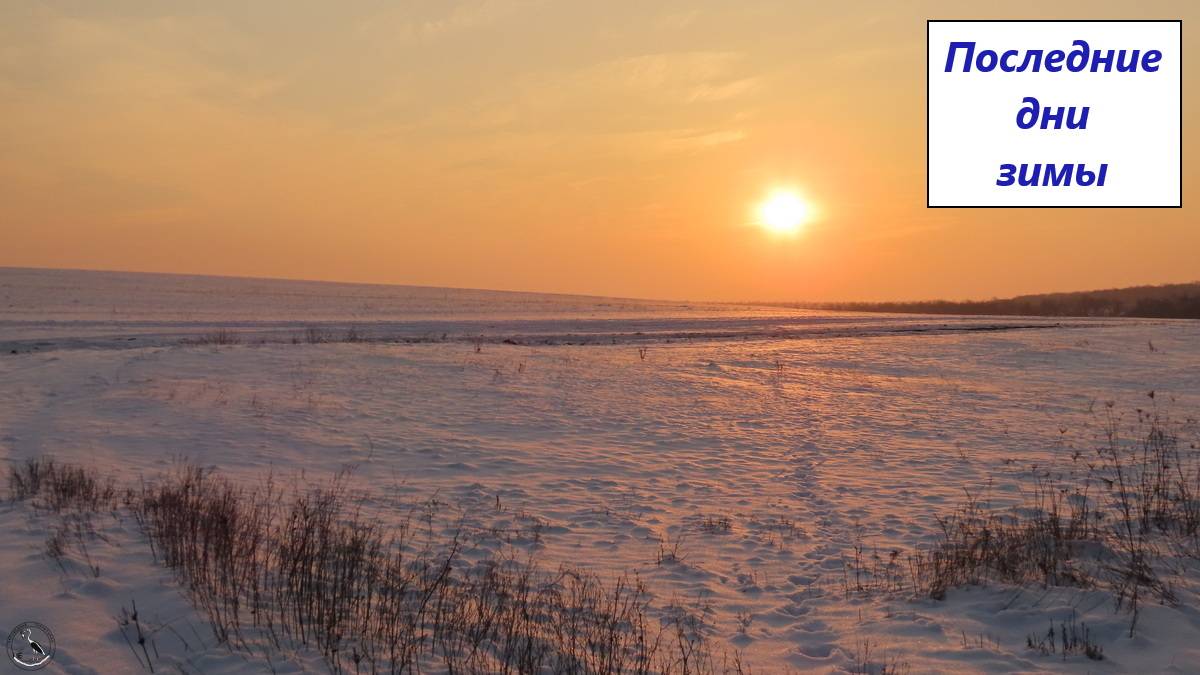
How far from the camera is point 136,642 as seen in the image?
16.5 ft

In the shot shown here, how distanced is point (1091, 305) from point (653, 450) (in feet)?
249

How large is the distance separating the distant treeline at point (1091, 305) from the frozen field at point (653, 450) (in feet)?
118

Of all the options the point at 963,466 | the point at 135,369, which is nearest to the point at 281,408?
the point at 135,369

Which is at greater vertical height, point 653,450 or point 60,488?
point 60,488

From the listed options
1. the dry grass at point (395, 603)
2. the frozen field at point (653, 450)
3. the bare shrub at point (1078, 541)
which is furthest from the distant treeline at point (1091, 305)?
the dry grass at point (395, 603)

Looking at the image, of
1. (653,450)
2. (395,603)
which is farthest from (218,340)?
(395,603)

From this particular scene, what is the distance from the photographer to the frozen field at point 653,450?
18.9 ft

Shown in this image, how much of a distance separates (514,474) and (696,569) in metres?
4.36

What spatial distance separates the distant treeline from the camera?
59.2 metres

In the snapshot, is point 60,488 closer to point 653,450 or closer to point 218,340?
point 653,450

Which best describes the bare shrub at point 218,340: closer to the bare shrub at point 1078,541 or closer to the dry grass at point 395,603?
the dry grass at point 395,603

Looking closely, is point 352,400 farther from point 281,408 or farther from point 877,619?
point 877,619

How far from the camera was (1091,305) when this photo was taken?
74.2 m

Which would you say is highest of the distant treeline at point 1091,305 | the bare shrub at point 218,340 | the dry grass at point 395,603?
the distant treeline at point 1091,305
